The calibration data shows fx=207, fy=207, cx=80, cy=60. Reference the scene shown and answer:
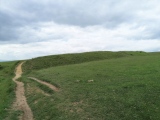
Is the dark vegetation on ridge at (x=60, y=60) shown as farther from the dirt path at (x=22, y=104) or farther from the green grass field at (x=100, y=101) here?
the green grass field at (x=100, y=101)

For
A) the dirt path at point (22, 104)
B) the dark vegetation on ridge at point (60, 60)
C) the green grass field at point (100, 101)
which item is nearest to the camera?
the green grass field at point (100, 101)

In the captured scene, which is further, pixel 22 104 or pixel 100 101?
pixel 22 104

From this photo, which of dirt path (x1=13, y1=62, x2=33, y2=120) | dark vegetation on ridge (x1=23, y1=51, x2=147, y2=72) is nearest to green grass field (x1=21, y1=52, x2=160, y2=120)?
dirt path (x1=13, y1=62, x2=33, y2=120)


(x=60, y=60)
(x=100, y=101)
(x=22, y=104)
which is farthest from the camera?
(x=60, y=60)

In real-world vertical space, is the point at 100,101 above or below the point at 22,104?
above

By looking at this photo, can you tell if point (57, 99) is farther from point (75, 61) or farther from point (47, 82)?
point (75, 61)

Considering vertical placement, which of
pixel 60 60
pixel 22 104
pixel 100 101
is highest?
pixel 60 60

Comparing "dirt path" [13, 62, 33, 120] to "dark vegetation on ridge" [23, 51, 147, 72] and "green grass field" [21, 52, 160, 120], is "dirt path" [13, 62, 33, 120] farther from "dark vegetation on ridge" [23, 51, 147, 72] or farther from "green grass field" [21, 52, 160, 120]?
"dark vegetation on ridge" [23, 51, 147, 72]

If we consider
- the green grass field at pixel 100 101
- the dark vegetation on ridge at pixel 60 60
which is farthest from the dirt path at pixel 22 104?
the dark vegetation on ridge at pixel 60 60

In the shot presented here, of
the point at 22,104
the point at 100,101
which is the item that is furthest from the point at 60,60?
the point at 100,101

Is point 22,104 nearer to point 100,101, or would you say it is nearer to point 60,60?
point 100,101

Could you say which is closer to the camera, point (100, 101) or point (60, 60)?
point (100, 101)

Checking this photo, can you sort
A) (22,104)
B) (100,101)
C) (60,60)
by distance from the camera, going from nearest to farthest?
(100,101), (22,104), (60,60)

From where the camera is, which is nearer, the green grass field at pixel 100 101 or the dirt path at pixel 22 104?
the green grass field at pixel 100 101
